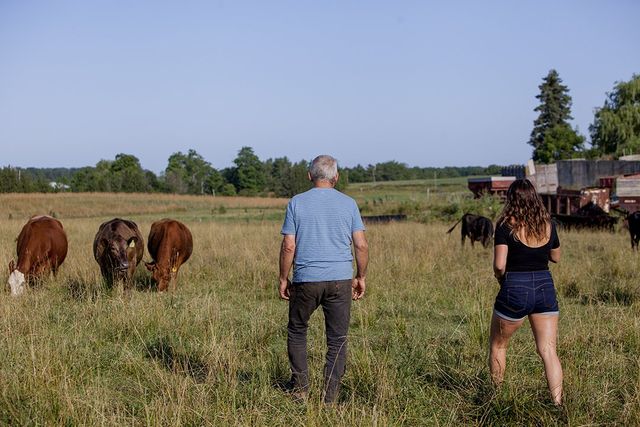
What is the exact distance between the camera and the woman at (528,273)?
4.82 metres

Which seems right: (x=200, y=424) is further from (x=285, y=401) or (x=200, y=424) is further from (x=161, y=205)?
(x=161, y=205)

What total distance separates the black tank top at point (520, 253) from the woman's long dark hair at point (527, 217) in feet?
0.17

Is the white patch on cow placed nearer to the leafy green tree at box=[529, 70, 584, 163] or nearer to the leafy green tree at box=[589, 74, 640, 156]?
the leafy green tree at box=[589, 74, 640, 156]

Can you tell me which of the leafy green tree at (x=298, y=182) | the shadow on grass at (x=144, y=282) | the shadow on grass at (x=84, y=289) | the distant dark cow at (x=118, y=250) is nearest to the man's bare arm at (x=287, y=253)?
the shadow on grass at (x=84, y=289)

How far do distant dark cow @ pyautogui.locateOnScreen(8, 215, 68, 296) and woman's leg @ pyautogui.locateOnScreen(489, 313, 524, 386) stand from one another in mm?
6843

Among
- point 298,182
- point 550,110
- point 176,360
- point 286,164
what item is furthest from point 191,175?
point 176,360

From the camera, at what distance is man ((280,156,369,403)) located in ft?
16.4

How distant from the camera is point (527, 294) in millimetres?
4809

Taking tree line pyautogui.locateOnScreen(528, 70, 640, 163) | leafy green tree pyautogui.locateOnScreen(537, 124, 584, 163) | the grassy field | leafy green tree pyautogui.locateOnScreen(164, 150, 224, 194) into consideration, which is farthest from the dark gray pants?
leafy green tree pyautogui.locateOnScreen(164, 150, 224, 194)

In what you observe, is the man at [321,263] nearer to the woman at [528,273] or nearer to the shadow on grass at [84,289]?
the woman at [528,273]

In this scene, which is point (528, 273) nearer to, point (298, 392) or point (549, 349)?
point (549, 349)

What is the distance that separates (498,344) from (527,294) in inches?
20.3

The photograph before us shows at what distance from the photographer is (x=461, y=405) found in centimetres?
493

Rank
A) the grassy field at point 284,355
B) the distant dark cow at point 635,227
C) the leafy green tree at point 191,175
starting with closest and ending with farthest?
the grassy field at point 284,355
the distant dark cow at point 635,227
the leafy green tree at point 191,175
